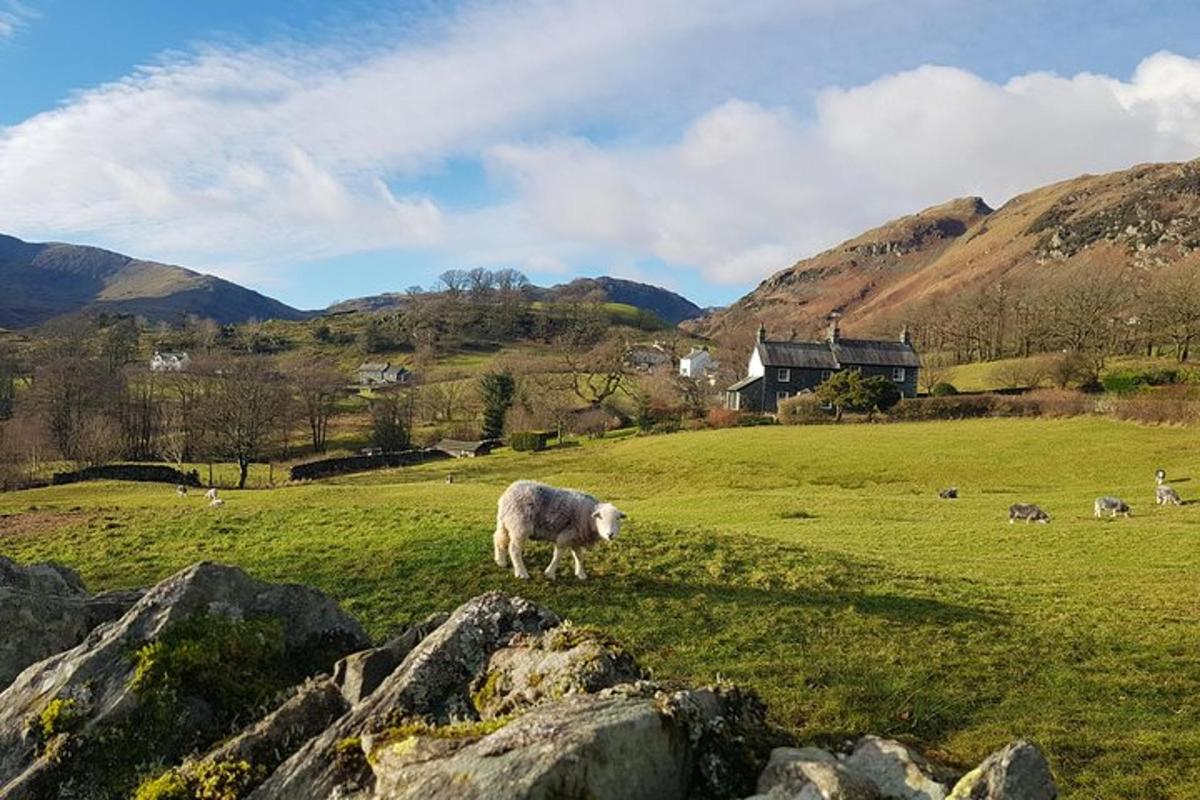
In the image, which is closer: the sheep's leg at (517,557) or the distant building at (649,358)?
the sheep's leg at (517,557)

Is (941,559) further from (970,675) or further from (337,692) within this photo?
(337,692)

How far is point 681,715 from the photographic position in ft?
18.5

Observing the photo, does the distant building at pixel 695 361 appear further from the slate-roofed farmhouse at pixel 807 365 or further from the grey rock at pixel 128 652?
the grey rock at pixel 128 652

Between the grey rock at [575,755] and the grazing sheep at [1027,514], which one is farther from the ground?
the grey rock at [575,755]

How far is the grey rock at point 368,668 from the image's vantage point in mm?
6895

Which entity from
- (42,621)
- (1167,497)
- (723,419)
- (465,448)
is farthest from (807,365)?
(42,621)

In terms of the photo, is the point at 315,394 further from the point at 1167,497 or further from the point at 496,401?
the point at 1167,497

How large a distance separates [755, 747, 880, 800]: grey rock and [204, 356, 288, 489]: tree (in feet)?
209

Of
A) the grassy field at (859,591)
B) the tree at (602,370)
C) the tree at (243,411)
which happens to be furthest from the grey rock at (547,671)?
the tree at (602,370)

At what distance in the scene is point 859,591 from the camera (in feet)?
55.5

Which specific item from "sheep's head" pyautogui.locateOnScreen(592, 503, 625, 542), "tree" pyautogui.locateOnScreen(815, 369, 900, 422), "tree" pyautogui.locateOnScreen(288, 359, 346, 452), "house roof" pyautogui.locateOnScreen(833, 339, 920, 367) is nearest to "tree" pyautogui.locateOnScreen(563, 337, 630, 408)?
"house roof" pyautogui.locateOnScreen(833, 339, 920, 367)

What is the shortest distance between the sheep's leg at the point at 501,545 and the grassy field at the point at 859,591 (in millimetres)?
357

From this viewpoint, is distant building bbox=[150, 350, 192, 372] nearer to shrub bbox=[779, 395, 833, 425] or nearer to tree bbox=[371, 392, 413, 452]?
tree bbox=[371, 392, 413, 452]

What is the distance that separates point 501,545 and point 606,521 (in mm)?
2731
